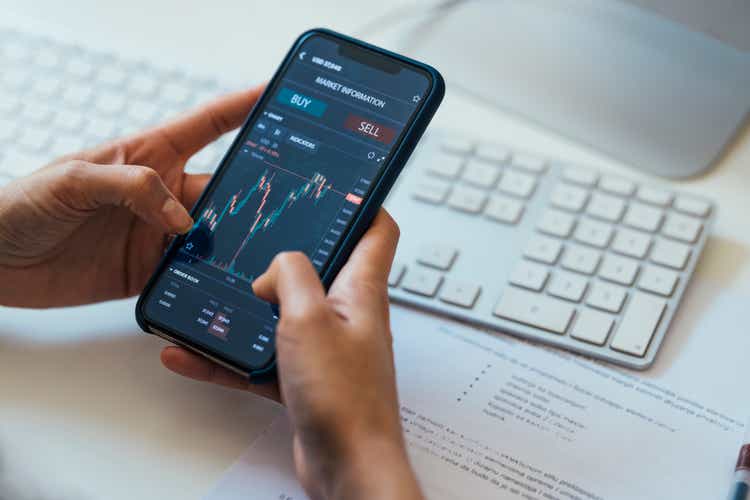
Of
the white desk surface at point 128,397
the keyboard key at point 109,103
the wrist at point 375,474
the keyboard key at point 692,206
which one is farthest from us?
the keyboard key at point 109,103

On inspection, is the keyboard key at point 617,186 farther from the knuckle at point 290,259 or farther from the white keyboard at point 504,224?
the knuckle at point 290,259

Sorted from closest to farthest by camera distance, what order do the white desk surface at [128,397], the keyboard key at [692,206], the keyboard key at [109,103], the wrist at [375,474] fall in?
1. the wrist at [375,474]
2. the white desk surface at [128,397]
3. the keyboard key at [692,206]
4. the keyboard key at [109,103]

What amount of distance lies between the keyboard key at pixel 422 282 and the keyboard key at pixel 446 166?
0.31 ft

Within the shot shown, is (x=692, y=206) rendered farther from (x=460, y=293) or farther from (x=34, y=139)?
(x=34, y=139)

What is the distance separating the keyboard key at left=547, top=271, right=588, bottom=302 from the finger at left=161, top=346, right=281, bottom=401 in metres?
0.21

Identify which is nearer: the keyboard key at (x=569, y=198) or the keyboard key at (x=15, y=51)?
the keyboard key at (x=569, y=198)

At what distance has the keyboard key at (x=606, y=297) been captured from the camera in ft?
1.94

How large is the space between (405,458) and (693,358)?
0.24 meters

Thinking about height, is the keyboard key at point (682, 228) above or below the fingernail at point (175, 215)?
above

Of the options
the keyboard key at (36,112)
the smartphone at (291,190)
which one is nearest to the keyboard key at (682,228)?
the smartphone at (291,190)

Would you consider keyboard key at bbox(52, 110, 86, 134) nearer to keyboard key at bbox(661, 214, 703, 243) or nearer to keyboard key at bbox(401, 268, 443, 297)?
keyboard key at bbox(401, 268, 443, 297)

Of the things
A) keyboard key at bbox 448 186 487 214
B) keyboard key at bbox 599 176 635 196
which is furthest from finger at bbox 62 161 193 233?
keyboard key at bbox 599 176 635 196

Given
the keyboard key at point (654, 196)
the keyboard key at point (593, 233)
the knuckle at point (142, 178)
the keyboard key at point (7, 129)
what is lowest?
the knuckle at point (142, 178)

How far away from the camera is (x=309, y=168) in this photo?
1.87ft
